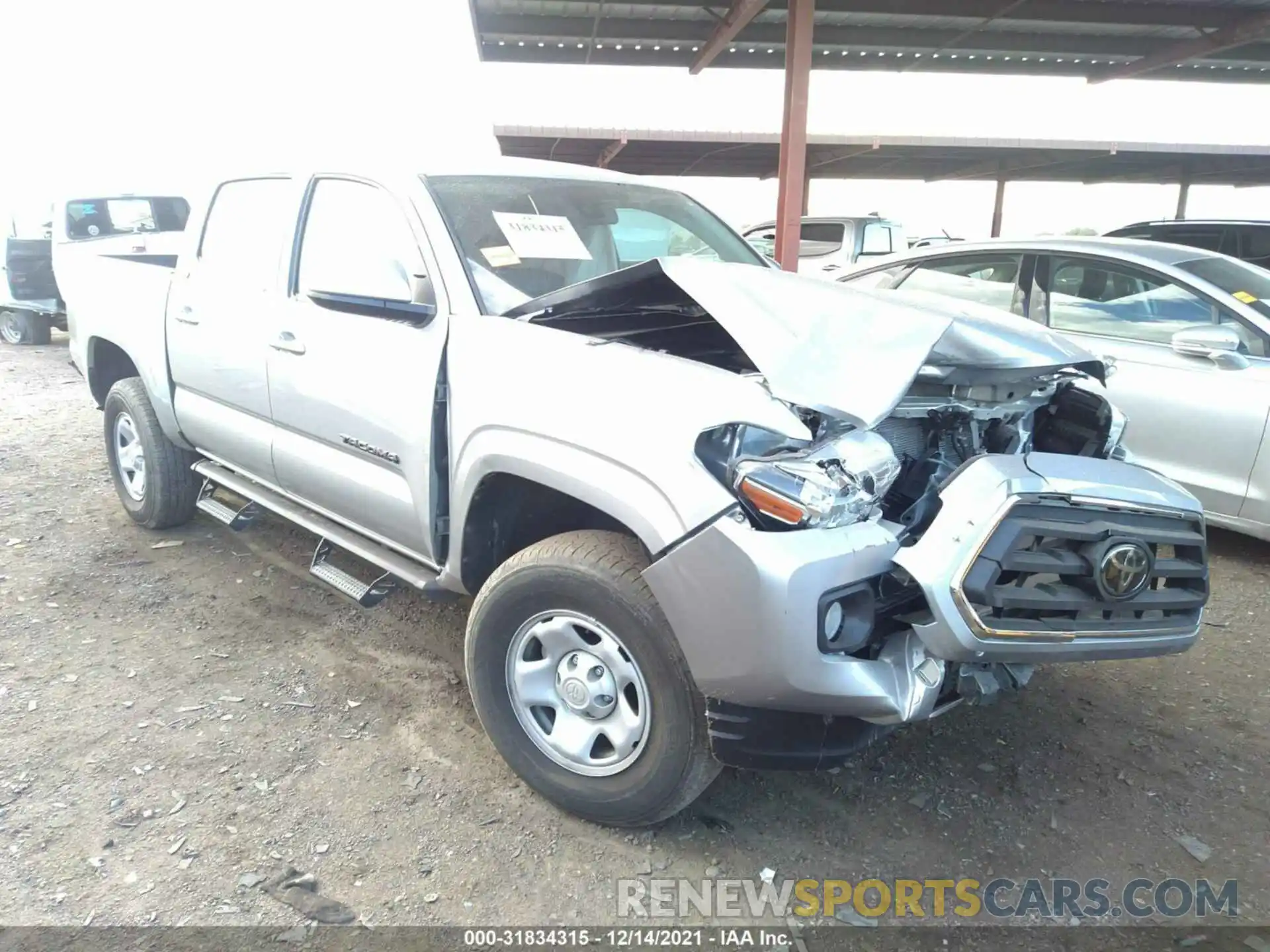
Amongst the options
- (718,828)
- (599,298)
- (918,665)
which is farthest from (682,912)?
(599,298)

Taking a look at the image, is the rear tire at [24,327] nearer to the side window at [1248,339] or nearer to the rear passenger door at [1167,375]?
the rear passenger door at [1167,375]

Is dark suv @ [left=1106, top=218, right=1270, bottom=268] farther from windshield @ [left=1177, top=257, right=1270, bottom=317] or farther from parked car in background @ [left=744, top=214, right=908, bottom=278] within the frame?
parked car in background @ [left=744, top=214, right=908, bottom=278]

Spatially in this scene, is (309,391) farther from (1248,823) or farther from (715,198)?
(1248,823)

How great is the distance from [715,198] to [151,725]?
140 inches

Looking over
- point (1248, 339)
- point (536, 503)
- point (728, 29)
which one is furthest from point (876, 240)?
point (536, 503)

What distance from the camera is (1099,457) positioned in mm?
2795

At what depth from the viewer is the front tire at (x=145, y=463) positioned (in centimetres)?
447

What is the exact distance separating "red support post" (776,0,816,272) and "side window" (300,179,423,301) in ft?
22.8

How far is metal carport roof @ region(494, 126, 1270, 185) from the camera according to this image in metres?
16.2

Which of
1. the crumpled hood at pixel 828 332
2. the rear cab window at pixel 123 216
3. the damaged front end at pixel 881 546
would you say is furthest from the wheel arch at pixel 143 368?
the rear cab window at pixel 123 216

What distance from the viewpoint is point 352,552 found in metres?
3.42

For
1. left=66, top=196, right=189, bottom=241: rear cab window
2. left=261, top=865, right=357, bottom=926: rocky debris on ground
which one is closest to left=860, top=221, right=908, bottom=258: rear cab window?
left=66, top=196, right=189, bottom=241: rear cab window

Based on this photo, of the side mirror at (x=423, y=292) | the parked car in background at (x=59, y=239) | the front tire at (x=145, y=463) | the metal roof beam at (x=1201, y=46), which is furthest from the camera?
the metal roof beam at (x=1201, y=46)

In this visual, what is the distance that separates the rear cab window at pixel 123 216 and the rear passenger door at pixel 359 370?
8.82 meters
